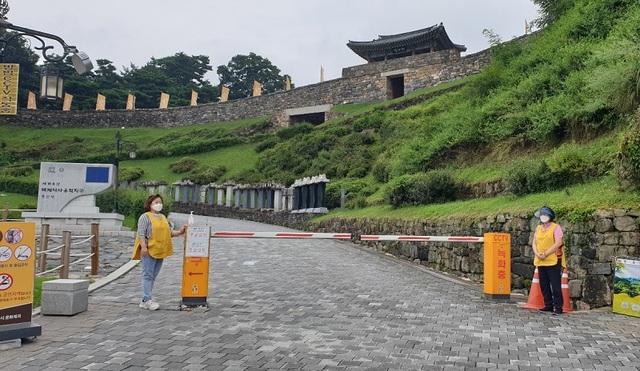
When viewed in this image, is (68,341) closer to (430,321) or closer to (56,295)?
(56,295)

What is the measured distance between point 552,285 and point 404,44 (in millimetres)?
42724

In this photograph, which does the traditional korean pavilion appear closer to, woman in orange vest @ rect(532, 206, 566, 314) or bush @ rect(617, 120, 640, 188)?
bush @ rect(617, 120, 640, 188)

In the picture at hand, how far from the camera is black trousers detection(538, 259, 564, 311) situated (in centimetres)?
752

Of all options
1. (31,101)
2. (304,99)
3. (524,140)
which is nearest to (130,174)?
(304,99)

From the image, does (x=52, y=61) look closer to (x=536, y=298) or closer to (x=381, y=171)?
(x=536, y=298)

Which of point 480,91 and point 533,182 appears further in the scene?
point 480,91

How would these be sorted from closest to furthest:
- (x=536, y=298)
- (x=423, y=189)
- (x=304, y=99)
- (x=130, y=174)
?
1. (x=536, y=298)
2. (x=423, y=189)
3. (x=130, y=174)
4. (x=304, y=99)

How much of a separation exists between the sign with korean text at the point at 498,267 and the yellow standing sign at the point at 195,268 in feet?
14.9

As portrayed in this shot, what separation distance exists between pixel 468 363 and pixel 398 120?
2722cm

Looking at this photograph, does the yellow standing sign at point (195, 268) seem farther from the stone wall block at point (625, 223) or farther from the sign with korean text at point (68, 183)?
the sign with korean text at point (68, 183)

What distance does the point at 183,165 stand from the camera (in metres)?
40.0

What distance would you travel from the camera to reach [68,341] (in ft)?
18.6

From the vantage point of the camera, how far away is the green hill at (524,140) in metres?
9.92

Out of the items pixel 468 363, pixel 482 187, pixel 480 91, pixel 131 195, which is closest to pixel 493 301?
pixel 468 363
